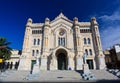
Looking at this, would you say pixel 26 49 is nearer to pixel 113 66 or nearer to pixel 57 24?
pixel 57 24

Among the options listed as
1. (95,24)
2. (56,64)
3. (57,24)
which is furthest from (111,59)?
(57,24)

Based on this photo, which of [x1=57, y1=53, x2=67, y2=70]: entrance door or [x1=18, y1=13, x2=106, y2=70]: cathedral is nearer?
[x1=18, y1=13, x2=106, y2=70]: cathedral

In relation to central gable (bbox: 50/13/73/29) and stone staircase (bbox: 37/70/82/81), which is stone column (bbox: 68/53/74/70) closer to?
stone staircase (bbox: 37/70/82/81)

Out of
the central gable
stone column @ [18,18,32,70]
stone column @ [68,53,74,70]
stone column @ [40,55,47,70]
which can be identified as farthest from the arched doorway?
the central gable

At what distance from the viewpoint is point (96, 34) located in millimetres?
34031

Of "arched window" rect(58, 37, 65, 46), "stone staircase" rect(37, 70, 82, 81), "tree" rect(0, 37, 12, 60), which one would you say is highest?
"arched window" rect(58, 37, 65, 46)

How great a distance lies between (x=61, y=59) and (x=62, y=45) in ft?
13.2

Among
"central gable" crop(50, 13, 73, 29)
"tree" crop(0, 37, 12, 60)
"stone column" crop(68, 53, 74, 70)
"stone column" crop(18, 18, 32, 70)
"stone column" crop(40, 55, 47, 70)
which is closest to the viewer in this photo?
"tree" crop(0, 37, 12, 60)

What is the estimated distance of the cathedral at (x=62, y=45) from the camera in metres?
31.3

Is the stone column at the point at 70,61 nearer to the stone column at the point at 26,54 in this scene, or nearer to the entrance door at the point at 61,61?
the entrance door at the point at 61,61

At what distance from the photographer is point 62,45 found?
3319 cm

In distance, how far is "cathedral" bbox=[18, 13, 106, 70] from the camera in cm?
3127

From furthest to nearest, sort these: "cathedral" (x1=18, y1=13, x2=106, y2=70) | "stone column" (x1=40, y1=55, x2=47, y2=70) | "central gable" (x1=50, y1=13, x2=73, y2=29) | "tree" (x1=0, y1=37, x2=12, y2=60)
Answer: "central gable" (x1=50, y1=13, x2=73, y2=29) → "cathedral" (x1=18, y1=13, x2=106, y2=70) → "stone column" (x1=40, y1=55, x2=47, y2=70) → "tree" (x1=0, y1=37, x2=12, y2=60)

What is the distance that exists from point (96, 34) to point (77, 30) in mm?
5540
